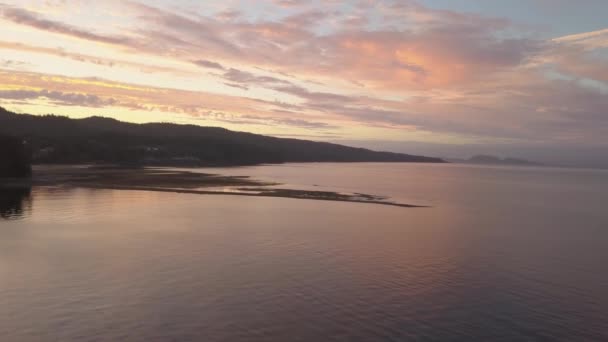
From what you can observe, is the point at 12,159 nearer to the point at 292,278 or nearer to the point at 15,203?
the point at 15,203

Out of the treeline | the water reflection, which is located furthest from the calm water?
the treeline

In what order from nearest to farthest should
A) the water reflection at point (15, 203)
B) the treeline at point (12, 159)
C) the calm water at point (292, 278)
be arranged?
the calm water at point (292, 278)
the water reflection at point (15, 203)
the treeline at point (12, 159)

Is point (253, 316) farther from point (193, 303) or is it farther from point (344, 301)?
point (344, 301)

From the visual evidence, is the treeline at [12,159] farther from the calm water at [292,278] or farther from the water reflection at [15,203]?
the calm water at [292,278]

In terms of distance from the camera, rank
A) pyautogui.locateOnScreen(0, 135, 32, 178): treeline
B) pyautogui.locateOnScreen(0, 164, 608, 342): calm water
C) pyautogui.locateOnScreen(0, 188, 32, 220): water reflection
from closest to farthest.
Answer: pyautogui.locateOnScreen(0, 164, 608, 342): calm water → pyautogui.locateOnScreen(0, 188, 32, 220): water reflection → pyautogui.locateOnScreen(0, 135, 32, 178): treeline

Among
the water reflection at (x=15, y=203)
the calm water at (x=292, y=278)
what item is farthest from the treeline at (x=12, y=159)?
the calm water at (x=292, y=278)

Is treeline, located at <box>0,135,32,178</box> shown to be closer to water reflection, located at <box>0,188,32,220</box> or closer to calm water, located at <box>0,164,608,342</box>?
water reflection, located at <box>0,188,32,220</box>
